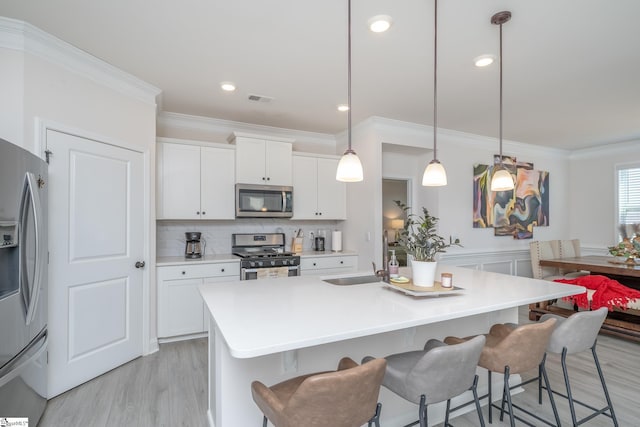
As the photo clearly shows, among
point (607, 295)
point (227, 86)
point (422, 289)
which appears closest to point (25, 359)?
point (422, 289)

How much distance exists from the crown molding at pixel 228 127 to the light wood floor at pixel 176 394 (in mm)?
2640

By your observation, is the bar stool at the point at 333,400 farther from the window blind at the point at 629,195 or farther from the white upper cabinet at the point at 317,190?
the window blind at the point at 629,195

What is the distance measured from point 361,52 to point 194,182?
7.84 ft

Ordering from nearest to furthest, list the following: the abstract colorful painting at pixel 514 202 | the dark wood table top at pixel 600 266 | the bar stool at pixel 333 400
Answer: the bar stool at pixel 333 400 → the dark wood table top at pixel 600 266 → the abstract colorful painting at pixel 514 202

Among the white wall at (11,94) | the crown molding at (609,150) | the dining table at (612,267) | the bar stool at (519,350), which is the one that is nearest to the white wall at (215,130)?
the white wall at (11,94)

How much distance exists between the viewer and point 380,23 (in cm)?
225

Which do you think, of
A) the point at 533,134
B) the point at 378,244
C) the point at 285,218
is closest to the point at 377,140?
the point at 378,244

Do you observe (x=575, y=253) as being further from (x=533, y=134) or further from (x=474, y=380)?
(x=474, y=380)

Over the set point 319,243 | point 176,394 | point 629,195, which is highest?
point 629,195

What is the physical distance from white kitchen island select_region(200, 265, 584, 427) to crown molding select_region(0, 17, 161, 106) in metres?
2.05

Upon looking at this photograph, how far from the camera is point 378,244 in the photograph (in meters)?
4.27

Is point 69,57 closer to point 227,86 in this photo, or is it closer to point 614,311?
point 227,86

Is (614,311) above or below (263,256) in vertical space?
below

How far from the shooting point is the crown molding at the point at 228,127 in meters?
4.15
